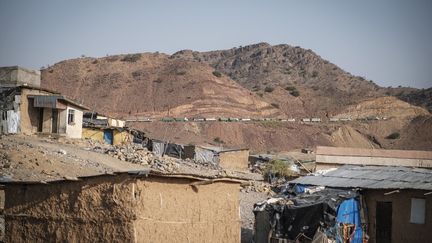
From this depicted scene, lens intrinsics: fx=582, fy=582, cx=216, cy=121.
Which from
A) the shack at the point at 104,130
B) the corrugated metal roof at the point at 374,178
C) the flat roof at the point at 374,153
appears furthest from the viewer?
the shack at the point at 104,130

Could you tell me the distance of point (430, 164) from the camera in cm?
2947

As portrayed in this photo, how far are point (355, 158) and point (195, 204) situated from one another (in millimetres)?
18582

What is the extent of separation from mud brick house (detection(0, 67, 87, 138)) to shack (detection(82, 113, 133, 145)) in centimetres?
269

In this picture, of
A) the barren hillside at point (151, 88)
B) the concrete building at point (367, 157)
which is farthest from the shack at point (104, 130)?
the barren hillside at point (151, 88)

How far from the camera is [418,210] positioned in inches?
664

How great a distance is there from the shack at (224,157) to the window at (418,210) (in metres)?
22.3

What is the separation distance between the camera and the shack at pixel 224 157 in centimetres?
3891

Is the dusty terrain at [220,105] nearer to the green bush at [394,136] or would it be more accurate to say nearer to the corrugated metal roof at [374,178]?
the green bush at [394,136]

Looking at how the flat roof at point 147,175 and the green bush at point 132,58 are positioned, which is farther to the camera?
the green bush at point 132,58

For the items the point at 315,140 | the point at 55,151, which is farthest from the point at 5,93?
the point at 315,140

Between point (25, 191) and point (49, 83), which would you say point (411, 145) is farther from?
point (25, 191)

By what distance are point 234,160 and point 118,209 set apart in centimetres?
2948

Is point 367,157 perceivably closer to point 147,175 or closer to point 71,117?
point 71,117

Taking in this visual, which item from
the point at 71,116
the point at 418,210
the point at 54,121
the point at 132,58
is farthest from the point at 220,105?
the point at 418,210
